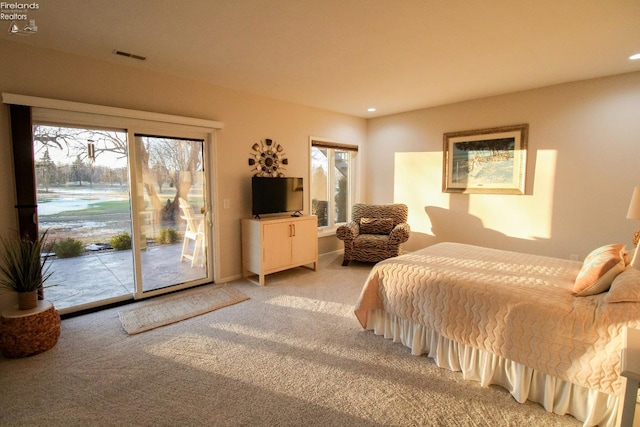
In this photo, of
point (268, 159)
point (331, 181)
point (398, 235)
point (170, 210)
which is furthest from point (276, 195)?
point (398, 235)

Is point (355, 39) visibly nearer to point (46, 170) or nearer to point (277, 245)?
point (277, 245)

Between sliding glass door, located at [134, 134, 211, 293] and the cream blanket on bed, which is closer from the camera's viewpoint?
the cream blanket on bed

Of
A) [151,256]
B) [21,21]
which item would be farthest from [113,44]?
[151,256]

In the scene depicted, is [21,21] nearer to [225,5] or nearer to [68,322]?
[225,5]

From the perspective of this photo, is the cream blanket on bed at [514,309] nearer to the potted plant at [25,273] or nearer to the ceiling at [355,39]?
the ceiling at [355,39]

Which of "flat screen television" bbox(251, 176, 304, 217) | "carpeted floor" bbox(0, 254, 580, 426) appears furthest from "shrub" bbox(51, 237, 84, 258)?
"flat screen television" bbox(251, 176, 304, 217)

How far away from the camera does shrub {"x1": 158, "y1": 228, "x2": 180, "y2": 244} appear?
3.54 m

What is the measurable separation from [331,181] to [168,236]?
2945mm

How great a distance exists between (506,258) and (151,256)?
377 centimetres

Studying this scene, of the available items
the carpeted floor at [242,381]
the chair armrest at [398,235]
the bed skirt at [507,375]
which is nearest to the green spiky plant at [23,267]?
the carpeted floor at [242,381]

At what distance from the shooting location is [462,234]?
15.3 ft

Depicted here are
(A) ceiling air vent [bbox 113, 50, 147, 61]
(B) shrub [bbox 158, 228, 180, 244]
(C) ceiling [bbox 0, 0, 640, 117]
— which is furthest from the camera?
(B) shrub [bbox 158, 228, 180, 244]

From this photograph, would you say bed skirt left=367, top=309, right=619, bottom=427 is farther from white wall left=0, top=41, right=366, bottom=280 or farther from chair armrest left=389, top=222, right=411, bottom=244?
white wall left=0, top=41, right=366, bottom=280

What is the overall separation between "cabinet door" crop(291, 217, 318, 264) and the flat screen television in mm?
317
